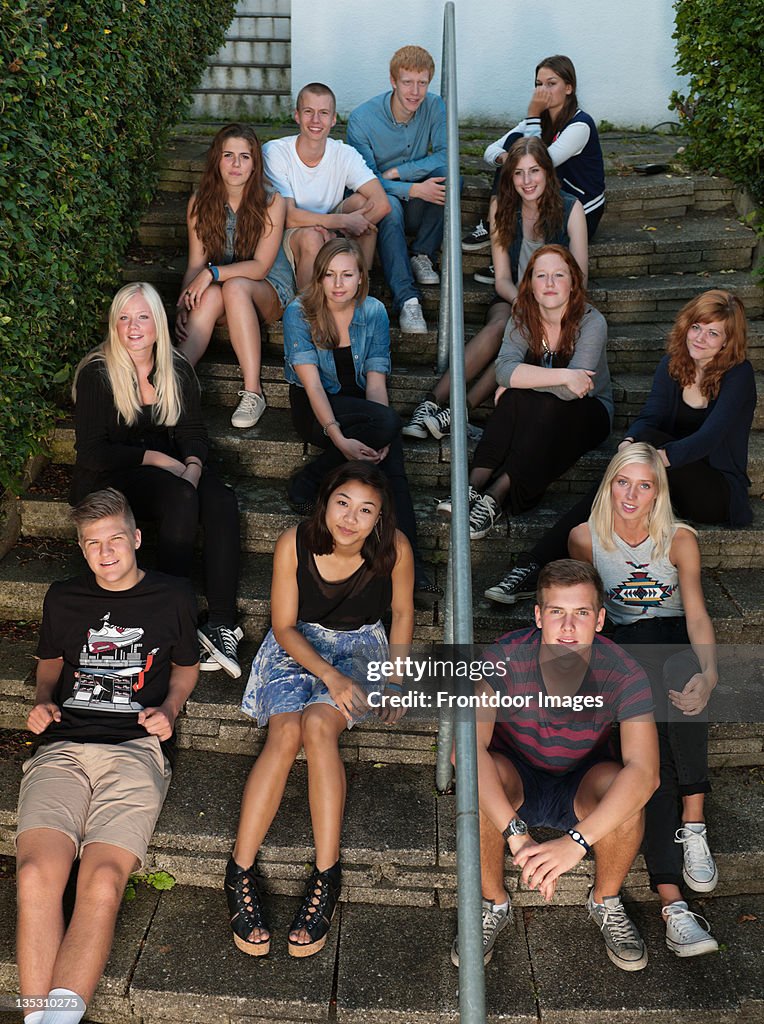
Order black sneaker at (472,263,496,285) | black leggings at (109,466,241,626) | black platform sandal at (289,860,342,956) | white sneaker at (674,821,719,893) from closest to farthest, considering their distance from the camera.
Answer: black platform sandal at (289,860,342,956) → white sneaker at (674,821,719,893) → black leggings at (109,466,241,626) → black sneaker at (472,263,496,285)

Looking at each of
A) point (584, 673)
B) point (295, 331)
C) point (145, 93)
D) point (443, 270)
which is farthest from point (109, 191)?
point (584, 673)

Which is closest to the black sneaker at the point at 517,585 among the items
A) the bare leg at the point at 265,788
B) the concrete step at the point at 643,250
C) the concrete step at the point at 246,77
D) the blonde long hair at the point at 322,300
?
the bare leg at the point at 265,788

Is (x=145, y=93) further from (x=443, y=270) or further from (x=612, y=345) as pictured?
(x=612, y=345)

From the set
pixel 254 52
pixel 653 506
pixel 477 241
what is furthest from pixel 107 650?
pixel 254 52

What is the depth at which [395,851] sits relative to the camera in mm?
2934

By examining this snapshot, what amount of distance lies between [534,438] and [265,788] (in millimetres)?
1551

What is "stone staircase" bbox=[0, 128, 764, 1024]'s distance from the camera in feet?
8.84

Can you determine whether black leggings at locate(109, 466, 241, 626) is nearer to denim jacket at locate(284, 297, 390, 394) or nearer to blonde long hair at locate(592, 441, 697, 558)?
denim jacket at locate(284, 297, 390, 394)

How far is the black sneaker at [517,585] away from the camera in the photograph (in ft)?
11.2

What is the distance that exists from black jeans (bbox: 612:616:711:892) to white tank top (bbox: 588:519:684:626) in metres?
0.05

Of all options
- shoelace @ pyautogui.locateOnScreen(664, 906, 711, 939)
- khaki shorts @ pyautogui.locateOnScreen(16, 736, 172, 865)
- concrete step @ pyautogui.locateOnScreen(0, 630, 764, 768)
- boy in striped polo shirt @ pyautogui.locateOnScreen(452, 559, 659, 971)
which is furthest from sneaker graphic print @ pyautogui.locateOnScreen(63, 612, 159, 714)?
shoelace @ pyautogui.locateOnScreen(664, 906, 711, 939)

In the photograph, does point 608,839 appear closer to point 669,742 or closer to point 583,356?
point 669,742

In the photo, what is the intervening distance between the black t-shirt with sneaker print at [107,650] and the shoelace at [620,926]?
4.62ft

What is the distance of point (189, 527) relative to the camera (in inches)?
132
